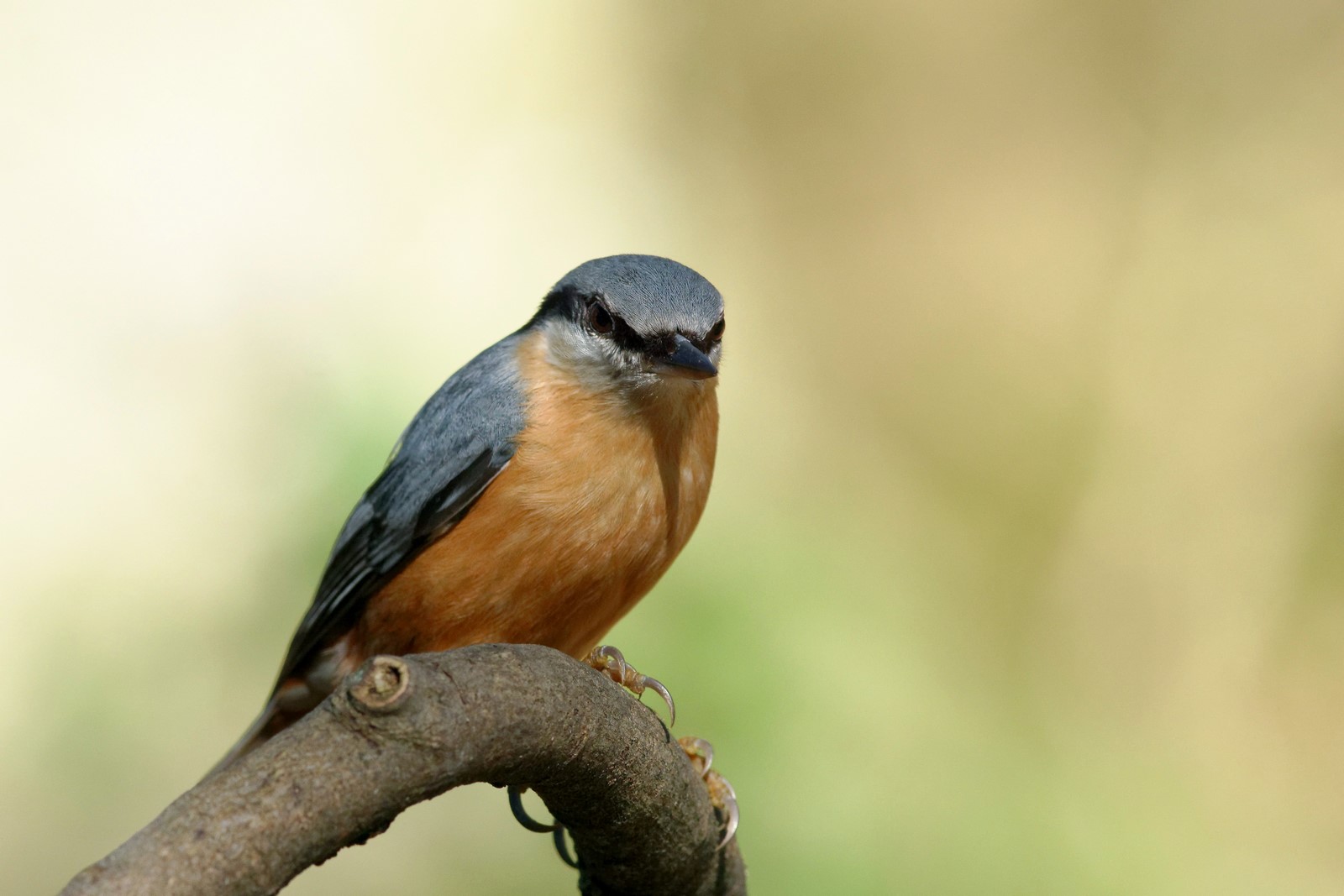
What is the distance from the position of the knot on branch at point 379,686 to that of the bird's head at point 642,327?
1.31 meters

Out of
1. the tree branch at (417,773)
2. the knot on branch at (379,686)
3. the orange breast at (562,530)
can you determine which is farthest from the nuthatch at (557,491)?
the knot on branch at (379,686)

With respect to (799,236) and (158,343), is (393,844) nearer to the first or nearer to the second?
(158,343)

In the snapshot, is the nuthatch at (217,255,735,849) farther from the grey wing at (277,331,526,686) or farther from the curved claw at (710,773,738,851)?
the curved claw at (710,773,738,851)

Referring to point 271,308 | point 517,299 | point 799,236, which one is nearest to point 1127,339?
point 799,236

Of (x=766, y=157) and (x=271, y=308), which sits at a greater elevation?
(x=766, y=157)

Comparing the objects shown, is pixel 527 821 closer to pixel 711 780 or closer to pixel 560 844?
pixel 560 844

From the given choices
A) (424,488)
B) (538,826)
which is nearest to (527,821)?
(538,826)

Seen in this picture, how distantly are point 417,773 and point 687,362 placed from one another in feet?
4.34

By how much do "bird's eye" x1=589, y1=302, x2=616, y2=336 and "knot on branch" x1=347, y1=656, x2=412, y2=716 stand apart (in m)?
1.47

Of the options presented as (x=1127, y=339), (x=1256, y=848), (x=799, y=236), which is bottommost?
(x=1256, y=848)

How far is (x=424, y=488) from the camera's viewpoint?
3.00 m

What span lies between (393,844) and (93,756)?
1.01m

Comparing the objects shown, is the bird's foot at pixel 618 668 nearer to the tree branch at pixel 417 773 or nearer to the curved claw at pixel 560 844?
the curved claw at pixel 560 844

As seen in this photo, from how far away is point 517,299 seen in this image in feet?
16.3
